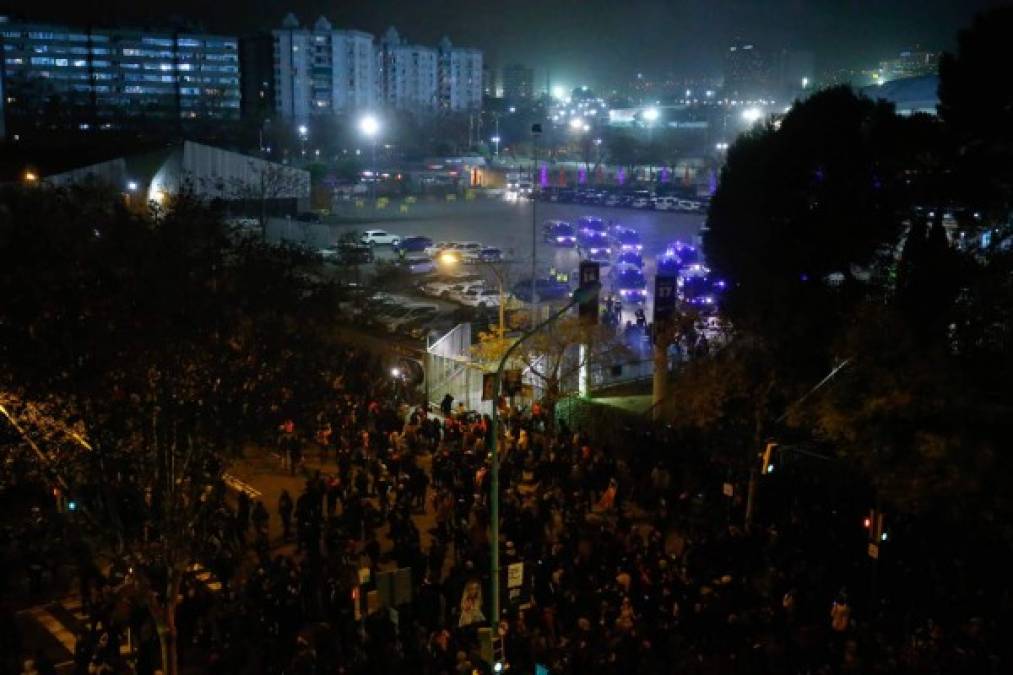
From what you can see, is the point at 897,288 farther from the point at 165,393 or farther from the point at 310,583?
the point at 165,393

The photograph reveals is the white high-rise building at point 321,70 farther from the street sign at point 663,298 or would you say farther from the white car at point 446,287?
the street sign at point 663,298

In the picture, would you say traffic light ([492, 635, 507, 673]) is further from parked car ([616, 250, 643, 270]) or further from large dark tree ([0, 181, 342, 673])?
parked car ([616, 250, 643, 270])

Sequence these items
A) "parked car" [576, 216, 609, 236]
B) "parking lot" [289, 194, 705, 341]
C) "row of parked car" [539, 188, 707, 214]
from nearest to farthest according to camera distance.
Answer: "parking lot" [289, 194, 705, 341], "parked car" [576, 216, 609, 236], "row of parked car" [539, 188, 707, 214]

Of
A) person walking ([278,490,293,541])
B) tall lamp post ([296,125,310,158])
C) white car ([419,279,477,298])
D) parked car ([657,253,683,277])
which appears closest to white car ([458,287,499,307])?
white car ([419,279,477,298])

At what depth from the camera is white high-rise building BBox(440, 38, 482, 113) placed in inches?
6127

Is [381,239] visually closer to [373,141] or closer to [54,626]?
[54,626]

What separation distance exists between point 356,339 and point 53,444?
653 inches

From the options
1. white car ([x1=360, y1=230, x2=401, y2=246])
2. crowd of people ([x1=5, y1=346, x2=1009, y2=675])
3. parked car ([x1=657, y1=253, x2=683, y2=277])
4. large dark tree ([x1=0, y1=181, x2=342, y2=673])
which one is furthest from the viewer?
white car ([x1=360, y1=230, x2=401, y2=246])

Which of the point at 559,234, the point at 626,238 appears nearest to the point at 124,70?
the point at 559,234

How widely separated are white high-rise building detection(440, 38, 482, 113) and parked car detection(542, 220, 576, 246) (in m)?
102

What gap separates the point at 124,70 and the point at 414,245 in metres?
86.9

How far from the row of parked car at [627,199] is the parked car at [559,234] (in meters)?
15.3

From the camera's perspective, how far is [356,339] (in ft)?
92.6

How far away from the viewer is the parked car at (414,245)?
49.4m
